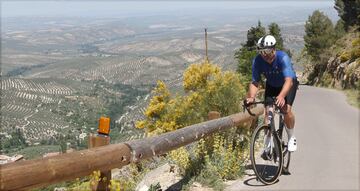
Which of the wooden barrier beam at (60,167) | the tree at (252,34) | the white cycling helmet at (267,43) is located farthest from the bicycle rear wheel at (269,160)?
the tree at (252,34)

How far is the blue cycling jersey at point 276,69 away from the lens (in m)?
6.30

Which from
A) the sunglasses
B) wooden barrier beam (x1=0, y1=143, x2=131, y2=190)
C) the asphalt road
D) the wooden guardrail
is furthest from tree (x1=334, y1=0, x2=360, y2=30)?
wooden barrier beam (x1=0, y1=143, x2=131, y2=190)

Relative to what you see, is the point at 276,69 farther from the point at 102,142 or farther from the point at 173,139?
the point at 102,142

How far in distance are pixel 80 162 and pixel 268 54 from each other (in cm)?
323

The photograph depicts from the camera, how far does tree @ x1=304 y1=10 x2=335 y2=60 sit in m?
42.9

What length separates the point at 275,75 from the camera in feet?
21.4

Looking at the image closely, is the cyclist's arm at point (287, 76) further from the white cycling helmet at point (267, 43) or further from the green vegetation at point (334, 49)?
the green vegetation at point (334, 49)

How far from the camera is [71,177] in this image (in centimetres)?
396

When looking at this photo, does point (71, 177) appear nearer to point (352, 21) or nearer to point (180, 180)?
point (180, 180)

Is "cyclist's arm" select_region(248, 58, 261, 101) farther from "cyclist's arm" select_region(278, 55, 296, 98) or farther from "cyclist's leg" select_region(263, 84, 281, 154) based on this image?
"cyclist's arm" select_region(278, 55, 296, 98)

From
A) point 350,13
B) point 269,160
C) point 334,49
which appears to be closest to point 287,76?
point 269,160

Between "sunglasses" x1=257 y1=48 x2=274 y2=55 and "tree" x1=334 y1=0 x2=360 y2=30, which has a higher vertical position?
"sunglasses" x1=257 y1=48 x2=274 y2=55

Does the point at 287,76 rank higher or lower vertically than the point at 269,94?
higher

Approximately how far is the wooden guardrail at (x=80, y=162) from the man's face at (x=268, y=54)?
4.84 feet
